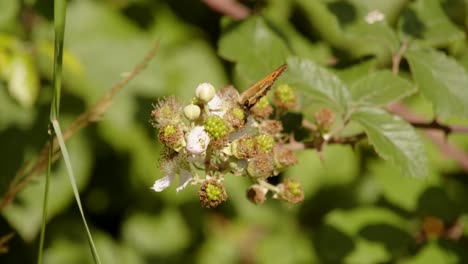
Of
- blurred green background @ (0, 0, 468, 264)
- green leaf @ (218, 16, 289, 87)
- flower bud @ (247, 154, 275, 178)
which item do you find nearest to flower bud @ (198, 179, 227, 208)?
flower bud @ (247, 154, 275, 178)

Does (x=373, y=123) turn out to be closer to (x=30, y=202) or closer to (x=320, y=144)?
A: (x=320, y=144)

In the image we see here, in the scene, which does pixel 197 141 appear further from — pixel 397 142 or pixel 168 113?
pixel 397 142

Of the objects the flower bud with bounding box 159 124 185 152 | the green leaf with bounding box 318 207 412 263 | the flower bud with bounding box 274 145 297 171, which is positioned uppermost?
the flower bud with bounding box 159 124 185 152

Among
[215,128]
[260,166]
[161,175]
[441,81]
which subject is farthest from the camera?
[161,175]

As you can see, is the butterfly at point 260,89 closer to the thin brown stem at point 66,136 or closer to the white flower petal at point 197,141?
the white flower petal at point 197,141

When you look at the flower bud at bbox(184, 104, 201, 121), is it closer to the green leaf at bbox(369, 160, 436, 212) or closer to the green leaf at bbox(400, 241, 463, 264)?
the green leaf at bbox(400, 241, 463, 264)

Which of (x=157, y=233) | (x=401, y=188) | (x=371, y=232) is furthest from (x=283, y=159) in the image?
(x=157, y=233)
